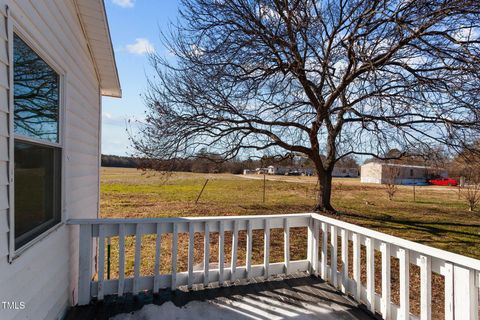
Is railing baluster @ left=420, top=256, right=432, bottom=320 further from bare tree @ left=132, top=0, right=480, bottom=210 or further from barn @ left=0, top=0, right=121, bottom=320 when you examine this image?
bare tree @ left=132, top=0, right=480, bottom=210

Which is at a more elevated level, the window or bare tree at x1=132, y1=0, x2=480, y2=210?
bare tree at x1=132, y1=0, x2=480, y2=210

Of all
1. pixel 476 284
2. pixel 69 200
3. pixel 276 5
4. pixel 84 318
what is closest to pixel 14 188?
pixel 69 200

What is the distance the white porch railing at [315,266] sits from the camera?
→ 205cm

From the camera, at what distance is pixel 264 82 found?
7418 mm

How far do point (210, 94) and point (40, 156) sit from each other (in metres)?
5.08

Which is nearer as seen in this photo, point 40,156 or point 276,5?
point 40,156

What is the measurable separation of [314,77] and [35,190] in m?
7.74

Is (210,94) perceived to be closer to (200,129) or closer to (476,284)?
(200,129)

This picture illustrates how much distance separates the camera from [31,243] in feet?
6.44

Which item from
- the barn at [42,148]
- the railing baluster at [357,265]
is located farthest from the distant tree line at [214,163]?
the railing baluster at [357,265]

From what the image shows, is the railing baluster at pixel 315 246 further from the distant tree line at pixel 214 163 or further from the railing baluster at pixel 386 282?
the distant tree line at pixel 214 163

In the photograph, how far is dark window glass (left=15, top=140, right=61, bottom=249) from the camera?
188cm

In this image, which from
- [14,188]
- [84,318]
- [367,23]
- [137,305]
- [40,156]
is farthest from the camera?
[367,23]

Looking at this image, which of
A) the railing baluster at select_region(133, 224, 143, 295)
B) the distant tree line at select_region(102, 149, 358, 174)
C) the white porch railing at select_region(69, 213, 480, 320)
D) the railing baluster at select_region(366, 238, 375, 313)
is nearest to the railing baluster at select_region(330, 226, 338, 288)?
the white porch railing at select_region(69, 213, 480, 320)
